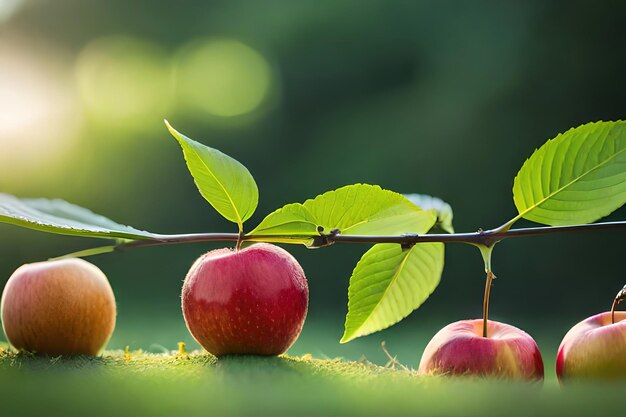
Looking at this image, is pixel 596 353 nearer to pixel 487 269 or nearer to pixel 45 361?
pixel 487 269

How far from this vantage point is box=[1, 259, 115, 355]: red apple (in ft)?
1.64

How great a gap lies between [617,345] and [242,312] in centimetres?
22

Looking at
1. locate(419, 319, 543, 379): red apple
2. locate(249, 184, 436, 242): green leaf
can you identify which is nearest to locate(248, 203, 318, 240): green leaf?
locate(249, 184, 436, 242): green leaf

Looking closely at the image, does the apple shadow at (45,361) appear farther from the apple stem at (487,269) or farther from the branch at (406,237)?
the apple stem at (487,269)

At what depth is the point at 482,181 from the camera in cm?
183

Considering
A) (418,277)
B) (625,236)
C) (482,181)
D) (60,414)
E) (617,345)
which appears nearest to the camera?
(60,414)

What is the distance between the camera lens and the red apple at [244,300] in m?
0.44

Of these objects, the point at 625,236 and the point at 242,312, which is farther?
the point at 625,236

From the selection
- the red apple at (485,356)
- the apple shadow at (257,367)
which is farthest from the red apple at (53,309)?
the red apple at (485,356)

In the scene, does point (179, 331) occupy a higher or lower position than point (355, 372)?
lower

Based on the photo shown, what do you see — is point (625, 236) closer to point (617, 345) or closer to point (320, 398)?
point (617, 345)

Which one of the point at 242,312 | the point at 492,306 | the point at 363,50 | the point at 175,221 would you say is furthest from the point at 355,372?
the point at 363,50

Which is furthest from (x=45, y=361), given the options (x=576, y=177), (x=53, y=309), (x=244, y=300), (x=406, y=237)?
(x=576, y=177)

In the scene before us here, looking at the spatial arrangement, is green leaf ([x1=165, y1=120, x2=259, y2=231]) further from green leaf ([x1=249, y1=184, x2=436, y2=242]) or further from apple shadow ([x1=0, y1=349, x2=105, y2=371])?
apple shadow ([x1=0, y1=349, x2=105, y2=371])
